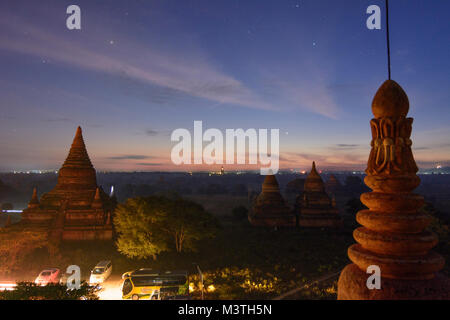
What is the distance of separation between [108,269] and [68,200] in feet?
34.5

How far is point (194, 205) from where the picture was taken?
25047 mm

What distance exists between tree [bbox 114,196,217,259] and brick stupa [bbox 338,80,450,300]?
64.9ft

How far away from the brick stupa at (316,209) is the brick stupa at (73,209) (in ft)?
73.0

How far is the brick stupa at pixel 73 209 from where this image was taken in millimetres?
24266

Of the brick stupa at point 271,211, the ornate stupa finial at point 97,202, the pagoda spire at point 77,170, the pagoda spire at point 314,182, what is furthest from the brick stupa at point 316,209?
the pagoda spire at point 77,170

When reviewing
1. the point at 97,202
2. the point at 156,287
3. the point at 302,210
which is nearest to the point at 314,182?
the point at 302,210

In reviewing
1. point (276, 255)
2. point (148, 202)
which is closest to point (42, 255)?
point (148, 202)

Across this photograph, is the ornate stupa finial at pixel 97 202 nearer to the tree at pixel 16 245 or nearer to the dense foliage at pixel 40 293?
the tree at pixel 16 245

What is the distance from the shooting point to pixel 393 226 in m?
3.18

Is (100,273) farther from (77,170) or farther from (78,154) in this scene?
(78,154)

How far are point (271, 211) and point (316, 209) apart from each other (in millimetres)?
5475

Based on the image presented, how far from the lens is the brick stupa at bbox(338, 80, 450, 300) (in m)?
3.04
